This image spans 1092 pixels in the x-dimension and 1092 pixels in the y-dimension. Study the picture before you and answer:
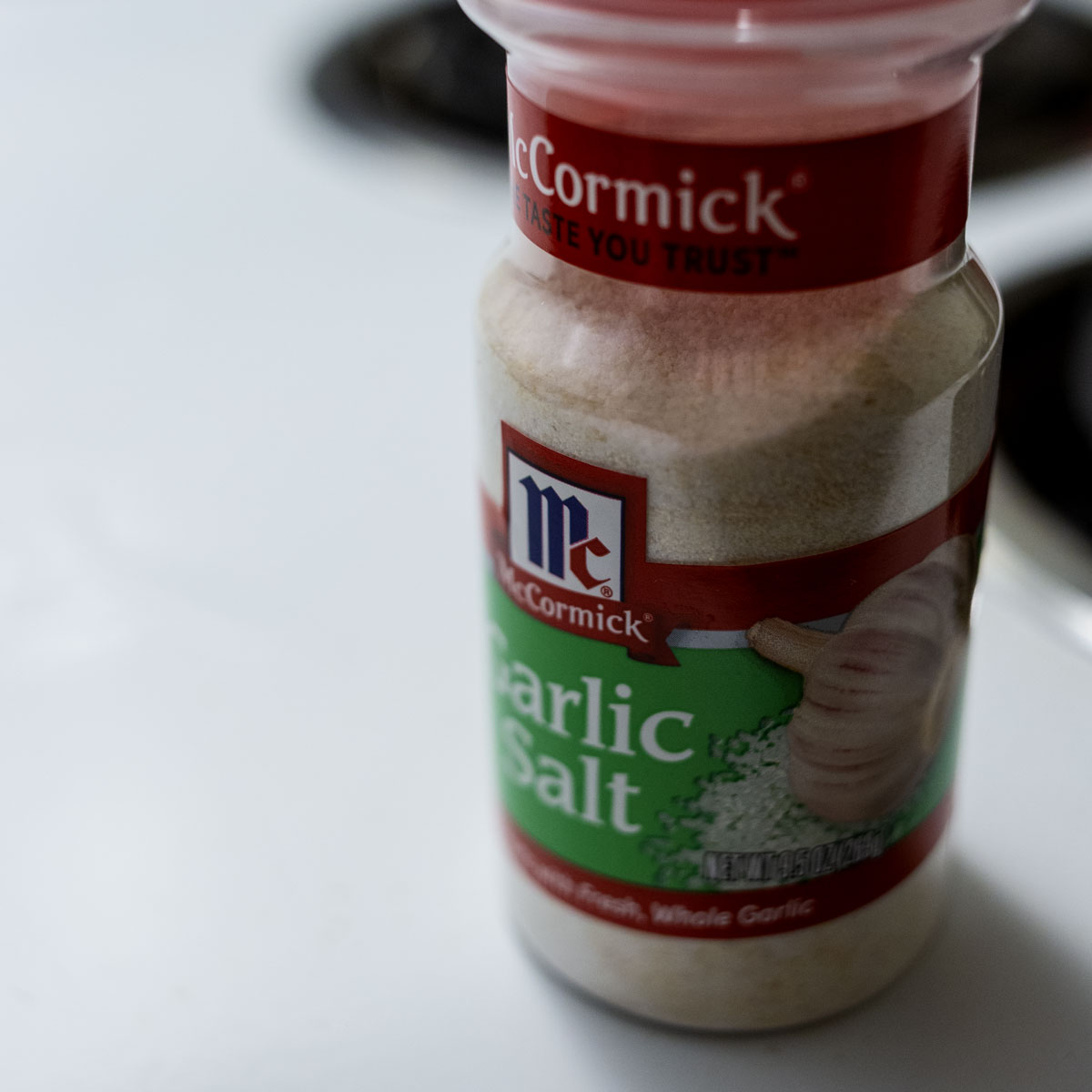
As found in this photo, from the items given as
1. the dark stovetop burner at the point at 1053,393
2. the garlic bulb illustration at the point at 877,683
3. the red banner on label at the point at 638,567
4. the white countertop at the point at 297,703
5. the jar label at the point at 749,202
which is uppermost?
the jar label at the point at 749,202

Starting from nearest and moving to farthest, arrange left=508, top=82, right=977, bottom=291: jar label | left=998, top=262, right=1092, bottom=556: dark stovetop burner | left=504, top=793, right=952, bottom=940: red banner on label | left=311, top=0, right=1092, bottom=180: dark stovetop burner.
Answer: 1. left=508, top=82, right=977, bottom=291: jar label
2. left=504, top=793, right=952, bottom=940: red banner on label
3. left=998, top=262, right=1092, bottom=556: dark stovetop burner
4. left=311, top=0, right=1092, bottom=180: dark stovetop burner

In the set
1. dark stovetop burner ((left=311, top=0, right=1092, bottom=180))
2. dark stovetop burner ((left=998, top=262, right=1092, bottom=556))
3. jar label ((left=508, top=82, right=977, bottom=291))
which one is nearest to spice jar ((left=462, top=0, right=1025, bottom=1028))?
jar label ((left=508, top=82, right=977, bottom=291))

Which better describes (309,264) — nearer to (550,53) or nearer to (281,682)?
(281,682)

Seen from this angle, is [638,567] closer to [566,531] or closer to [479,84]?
[566,531]

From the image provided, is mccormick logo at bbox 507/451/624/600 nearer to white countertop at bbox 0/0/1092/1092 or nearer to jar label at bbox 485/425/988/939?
jar label at bbox 485/425/988/939

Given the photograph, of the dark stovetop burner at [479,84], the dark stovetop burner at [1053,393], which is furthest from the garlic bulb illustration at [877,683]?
the dark stovetop burner at [479,84]

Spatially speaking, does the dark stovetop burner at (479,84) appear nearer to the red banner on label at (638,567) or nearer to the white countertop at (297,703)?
the white countertop at (297,703)

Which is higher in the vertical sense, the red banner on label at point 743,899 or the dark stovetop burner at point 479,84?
the dark stovetop burner at point 479,84
